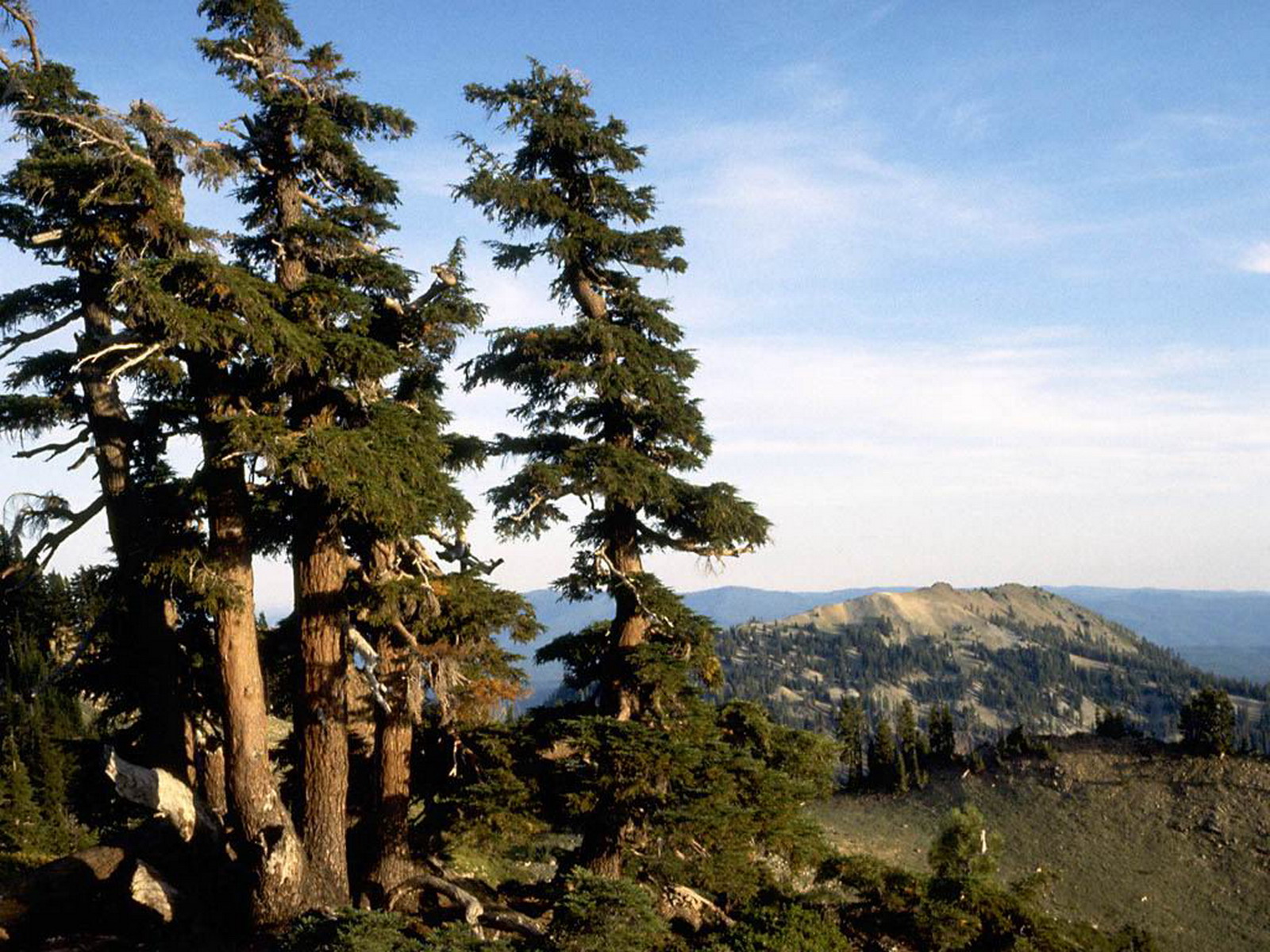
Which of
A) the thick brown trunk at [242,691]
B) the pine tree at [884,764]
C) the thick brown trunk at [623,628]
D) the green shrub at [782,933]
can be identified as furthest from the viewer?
the pine tree at [884,764]

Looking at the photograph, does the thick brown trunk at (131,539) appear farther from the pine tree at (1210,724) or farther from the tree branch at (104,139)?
the pine tree at (1210,724)

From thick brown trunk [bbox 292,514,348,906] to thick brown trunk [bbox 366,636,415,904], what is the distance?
0.58 meters

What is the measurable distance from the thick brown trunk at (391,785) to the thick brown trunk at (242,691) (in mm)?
1448

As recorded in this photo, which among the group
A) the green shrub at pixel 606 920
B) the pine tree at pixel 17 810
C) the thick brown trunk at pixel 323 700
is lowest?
the pine tree at pixel 17 810

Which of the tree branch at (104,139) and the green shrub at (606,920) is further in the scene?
the tree branch at (104,139)

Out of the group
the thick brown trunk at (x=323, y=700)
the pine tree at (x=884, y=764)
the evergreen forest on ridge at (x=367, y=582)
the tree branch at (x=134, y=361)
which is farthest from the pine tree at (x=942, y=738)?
the tree branch at (x=134, y=361)

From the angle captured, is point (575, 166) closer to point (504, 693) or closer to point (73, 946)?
point (504, 693)

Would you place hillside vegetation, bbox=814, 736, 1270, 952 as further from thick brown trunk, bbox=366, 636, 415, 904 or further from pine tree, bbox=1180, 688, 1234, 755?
thick brown trunk, bbox=366, 636, 415, 904

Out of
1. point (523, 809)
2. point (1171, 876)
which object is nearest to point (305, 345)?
point (523, 809)

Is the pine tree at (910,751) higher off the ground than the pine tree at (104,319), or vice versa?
the pine tree at (104,319)

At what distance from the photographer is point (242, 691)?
538 inches

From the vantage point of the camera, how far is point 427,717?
15797mm

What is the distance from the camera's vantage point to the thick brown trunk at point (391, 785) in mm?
14219

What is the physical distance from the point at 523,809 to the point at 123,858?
24.3 ft
